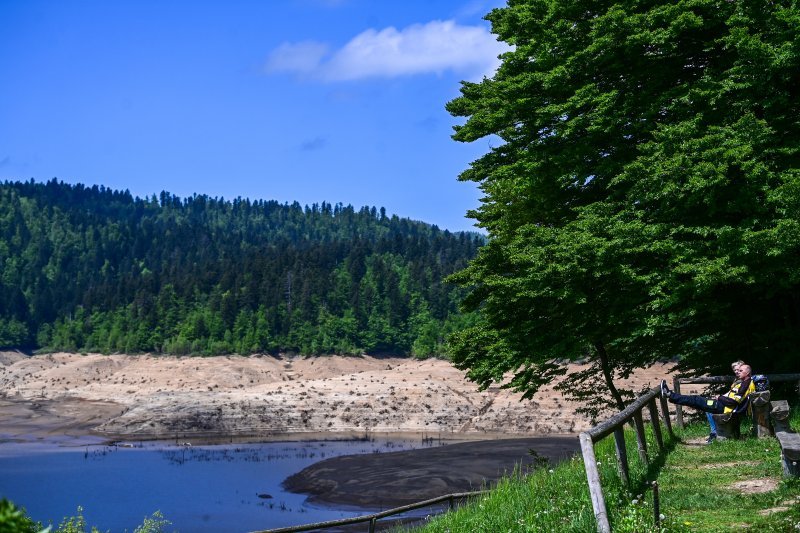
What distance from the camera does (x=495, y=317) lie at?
24.1 metres

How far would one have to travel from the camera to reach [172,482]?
52219 mm

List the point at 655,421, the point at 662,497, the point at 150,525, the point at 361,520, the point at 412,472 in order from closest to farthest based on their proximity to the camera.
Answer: the point at 662,497, the point at 655,421, the point at 361,520, the point at 150,525, the point at 412,472

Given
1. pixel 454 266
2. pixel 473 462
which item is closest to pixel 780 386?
pixel 473 462

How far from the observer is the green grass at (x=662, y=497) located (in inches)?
352

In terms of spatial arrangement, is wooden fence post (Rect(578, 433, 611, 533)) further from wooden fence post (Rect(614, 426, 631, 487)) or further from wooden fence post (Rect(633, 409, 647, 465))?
wooden fence post (Rect(633, 409, 647, 465))

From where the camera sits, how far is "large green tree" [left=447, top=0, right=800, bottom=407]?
1861 cm

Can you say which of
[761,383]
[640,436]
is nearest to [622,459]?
[640,436]

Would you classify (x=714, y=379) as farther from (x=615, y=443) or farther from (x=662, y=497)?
(x=615, y=443)

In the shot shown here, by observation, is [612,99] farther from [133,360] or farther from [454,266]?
[454,266]

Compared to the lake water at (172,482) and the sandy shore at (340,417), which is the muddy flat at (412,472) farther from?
the lake water at (172,482)

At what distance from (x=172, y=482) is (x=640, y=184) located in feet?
139

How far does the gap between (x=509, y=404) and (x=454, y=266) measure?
101947 millimetres

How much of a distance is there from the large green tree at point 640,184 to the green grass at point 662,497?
224 inches

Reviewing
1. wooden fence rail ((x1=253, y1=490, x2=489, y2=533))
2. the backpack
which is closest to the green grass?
the backpack
